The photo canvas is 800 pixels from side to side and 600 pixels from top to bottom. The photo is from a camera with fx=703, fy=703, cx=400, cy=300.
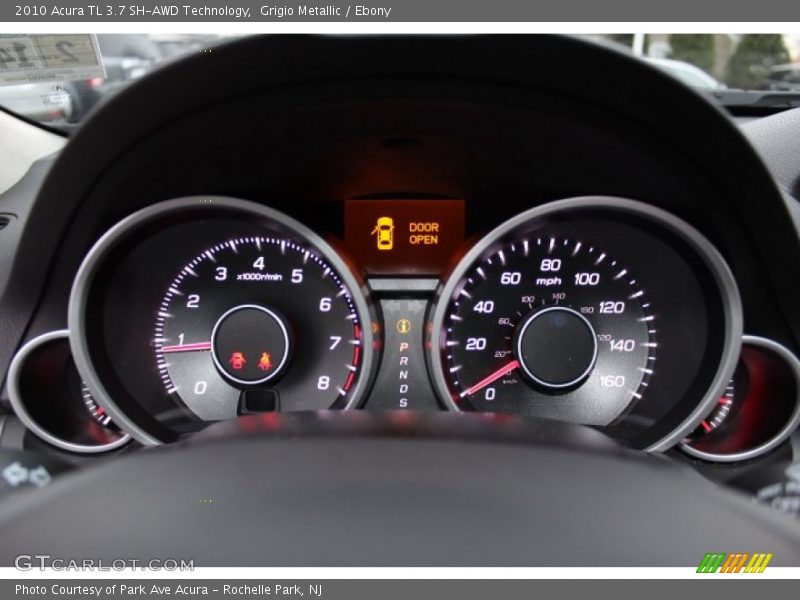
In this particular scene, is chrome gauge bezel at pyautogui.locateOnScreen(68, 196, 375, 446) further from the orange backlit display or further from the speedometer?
the speedometer

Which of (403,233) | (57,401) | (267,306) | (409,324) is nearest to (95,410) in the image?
(57,401)

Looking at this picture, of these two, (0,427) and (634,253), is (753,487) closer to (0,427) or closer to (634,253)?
(634,253)

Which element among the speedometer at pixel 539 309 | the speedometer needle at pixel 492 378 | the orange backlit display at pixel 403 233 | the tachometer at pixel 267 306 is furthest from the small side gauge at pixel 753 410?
the tachometer at pixel 267 306

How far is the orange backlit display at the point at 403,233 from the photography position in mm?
2477

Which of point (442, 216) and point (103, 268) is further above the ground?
point (442, 216)

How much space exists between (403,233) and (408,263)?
0.11 metres

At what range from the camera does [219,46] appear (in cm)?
158

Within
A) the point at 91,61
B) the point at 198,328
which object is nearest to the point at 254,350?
the point at 198,328

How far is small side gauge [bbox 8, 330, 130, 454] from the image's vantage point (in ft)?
6.90

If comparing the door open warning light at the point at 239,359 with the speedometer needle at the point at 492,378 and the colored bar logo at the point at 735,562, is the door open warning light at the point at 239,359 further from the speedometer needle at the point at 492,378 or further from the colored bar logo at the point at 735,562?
the colored bar logo at the point at 735,562

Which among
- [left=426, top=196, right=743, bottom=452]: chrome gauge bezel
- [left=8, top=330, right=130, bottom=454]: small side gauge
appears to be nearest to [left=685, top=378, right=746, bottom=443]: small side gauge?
[left=426, top=196, right=743, bottom=452]: chrome gauge bezel

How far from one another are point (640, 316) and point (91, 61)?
1939mm

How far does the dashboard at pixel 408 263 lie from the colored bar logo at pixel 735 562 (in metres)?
0.71

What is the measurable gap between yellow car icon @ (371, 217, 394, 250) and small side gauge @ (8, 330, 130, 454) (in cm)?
106
